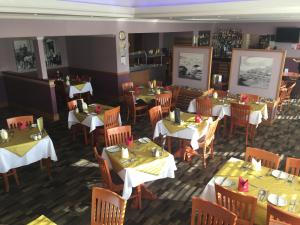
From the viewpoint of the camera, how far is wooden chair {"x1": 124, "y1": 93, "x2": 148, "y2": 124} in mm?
8747

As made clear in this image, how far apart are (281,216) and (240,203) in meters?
0.50

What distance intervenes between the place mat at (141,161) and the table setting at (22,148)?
1.57 m

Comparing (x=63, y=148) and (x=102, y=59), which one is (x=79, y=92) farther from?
(x=63, y=148)

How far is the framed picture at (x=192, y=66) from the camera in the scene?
30.5 feet

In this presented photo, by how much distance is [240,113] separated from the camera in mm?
7387

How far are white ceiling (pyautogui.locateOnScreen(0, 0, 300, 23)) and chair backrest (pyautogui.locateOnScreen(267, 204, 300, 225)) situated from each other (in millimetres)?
3923

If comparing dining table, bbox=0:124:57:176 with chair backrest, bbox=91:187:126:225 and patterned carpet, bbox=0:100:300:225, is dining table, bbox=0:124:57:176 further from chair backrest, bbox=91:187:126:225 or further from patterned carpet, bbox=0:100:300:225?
chair backrest, bbox=91:187:126:225

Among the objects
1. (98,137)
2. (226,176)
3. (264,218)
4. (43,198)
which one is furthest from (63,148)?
(264,218)

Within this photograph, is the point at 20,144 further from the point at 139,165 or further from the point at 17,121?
the point at 139,165

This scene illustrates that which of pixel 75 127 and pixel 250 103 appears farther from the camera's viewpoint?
pixel 250 103

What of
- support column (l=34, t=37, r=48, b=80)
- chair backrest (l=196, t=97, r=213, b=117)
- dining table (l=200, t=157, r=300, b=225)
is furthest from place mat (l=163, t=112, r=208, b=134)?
support column (l=34, t=37, r=48, b=80)

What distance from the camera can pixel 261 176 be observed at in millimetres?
4176

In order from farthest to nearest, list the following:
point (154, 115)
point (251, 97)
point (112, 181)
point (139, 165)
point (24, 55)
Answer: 1. point (24, 55)
2. point (251, 97)
3. point (154, 115)
4. point (112, 181)
5. point (139, 165)
